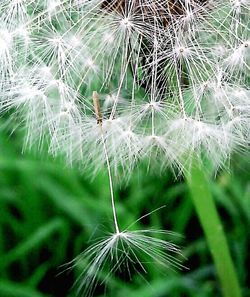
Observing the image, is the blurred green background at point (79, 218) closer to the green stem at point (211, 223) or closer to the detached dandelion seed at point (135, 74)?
the green stem at point (211, 223)

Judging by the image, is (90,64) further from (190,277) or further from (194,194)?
(190,277)

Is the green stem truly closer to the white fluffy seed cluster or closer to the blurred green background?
the white fluffy seed cluster

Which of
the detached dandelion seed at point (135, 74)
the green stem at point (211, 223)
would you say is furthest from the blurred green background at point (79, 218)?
the detached dandelion seed at point (135, 74)

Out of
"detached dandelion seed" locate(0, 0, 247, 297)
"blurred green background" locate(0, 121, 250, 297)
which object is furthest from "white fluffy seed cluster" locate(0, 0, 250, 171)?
"blurred green background" locate(0, 121, 250, 297)

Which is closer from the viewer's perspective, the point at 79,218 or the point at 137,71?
the point at 137,71

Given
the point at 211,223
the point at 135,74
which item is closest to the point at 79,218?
the point at 211,223

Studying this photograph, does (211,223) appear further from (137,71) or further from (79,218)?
(79,218)

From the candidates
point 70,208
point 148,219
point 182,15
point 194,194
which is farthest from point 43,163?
point 182,15
